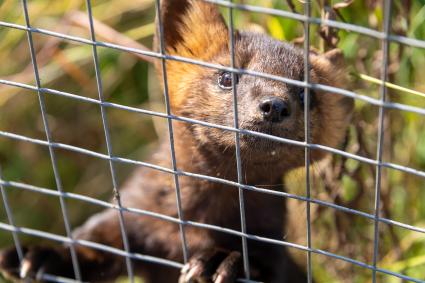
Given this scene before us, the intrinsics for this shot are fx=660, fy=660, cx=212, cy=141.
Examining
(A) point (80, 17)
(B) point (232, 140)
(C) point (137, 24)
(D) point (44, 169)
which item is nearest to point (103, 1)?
(C) point (137, 24)

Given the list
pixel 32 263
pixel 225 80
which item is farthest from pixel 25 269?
pixel 225 80

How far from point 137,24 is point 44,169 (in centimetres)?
98

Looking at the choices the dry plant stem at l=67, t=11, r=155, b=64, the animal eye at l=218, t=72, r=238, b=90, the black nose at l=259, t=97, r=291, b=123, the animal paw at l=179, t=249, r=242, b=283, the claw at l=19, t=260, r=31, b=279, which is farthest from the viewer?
the dry plant stem at l=67, t=11, r=155, b=64

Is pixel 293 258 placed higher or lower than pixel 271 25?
lower

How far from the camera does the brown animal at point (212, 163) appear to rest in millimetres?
2051

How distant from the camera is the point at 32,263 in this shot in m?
2.38

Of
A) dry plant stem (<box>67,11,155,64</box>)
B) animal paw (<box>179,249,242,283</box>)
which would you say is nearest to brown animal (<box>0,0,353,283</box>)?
Answer: animal paw (<box>179,249,242,283</box>)

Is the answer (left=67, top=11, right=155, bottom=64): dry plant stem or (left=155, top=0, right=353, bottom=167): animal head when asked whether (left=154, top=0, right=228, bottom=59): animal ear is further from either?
(left=67, top=11, right=155, bottom=64): dry plant stem

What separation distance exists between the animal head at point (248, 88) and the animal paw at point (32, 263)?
73 centimetres

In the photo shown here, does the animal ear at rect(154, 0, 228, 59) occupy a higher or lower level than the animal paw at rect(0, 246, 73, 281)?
higher

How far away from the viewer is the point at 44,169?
12.2 feet

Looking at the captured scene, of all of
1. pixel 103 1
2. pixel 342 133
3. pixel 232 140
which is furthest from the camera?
pixel 103 1

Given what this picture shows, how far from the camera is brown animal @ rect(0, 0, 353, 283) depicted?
80.7 inches

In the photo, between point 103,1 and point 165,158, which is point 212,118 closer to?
point 165,158
